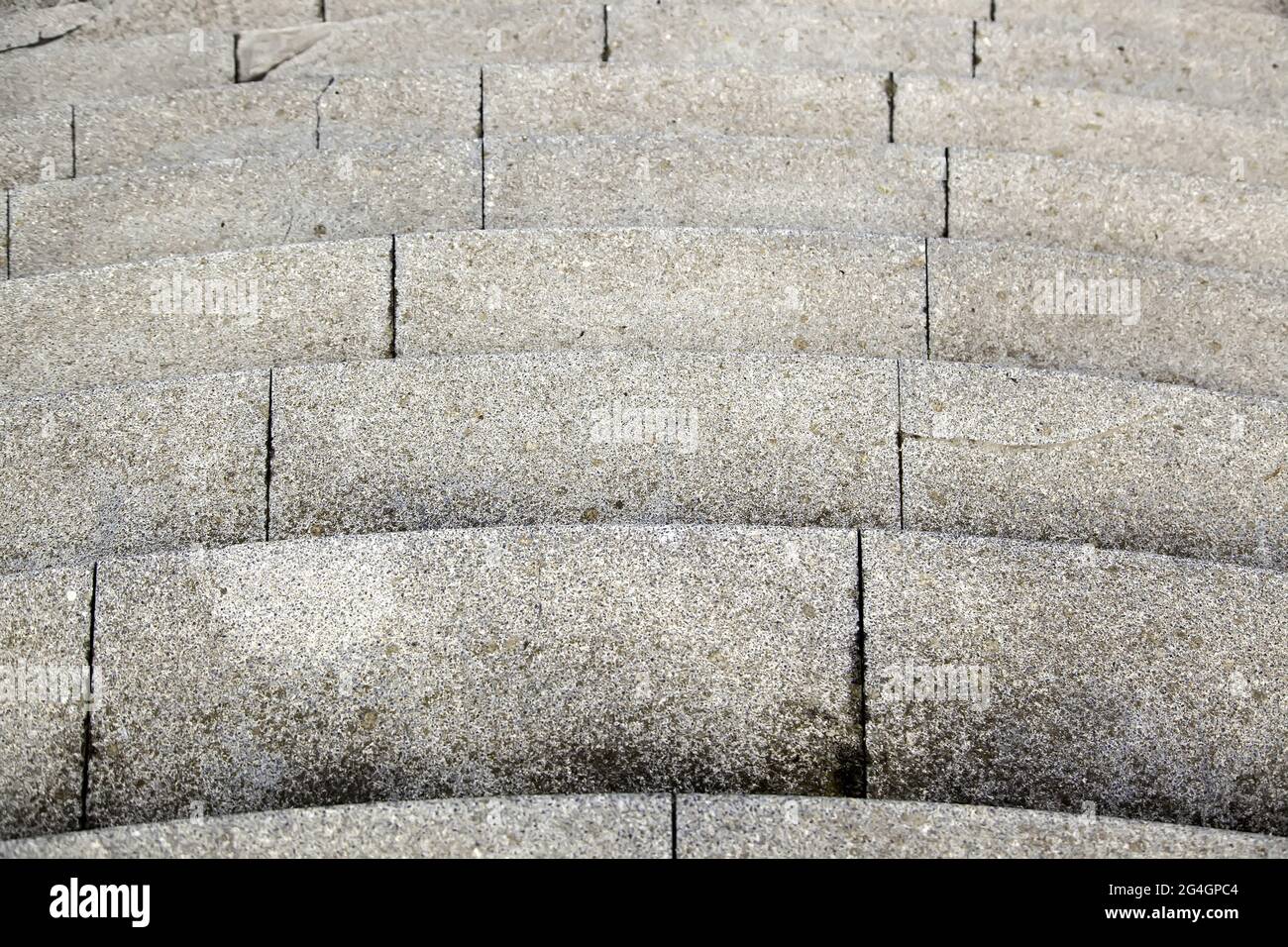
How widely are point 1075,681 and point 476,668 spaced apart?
2.38 m

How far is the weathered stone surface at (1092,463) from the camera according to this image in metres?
4.89

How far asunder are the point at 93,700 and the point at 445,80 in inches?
168

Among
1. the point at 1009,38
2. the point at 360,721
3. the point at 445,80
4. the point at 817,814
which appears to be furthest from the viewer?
the point at 1009,38


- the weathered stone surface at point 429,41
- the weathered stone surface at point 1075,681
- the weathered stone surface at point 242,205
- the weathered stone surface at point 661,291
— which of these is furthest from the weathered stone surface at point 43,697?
the weathered stone surface at point 429,41

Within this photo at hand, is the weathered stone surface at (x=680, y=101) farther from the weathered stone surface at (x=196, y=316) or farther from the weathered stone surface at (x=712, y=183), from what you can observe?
the weathered stone surface at (x=196, y=316)

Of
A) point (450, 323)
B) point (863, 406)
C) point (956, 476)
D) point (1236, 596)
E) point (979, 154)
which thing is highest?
point (979, 154)

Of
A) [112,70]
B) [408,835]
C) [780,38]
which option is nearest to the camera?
[408,835]

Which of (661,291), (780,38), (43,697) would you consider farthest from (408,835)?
(780,38)

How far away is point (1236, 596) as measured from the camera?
445 cm

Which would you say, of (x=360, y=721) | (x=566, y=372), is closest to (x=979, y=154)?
(x=566, y=372)

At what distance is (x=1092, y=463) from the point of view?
494 cm

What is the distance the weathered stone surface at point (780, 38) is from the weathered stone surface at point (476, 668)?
13.6 feet

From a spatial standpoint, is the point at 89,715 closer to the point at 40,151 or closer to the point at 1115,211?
the point at 40,151

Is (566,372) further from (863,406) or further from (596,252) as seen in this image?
(863,406)
